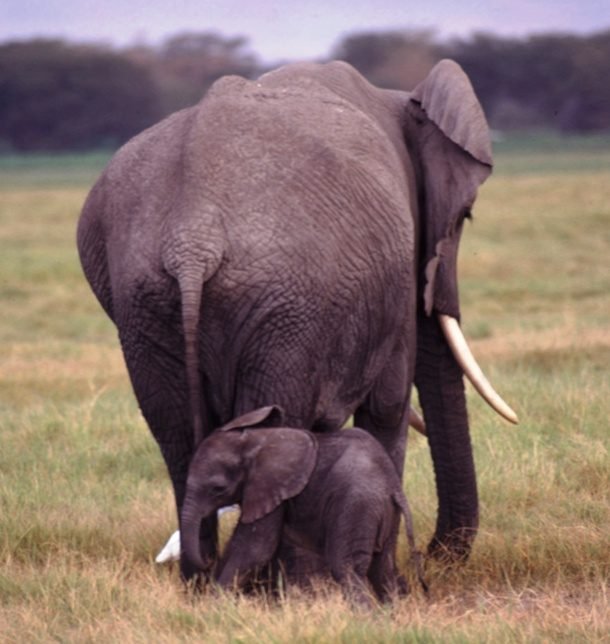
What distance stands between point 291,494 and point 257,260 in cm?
65

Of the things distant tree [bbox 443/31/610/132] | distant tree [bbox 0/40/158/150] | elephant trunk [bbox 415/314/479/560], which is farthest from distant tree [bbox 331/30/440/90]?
elephant trunk [bbox 415/314/479/560]

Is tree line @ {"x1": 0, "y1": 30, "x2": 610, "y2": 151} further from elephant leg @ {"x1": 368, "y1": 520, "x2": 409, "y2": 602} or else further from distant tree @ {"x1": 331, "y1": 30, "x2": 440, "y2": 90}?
elephant leg @ {"x1": 368, "y1": 520, "x2": 409, "y2": 602}

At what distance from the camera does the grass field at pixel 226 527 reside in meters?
4.02

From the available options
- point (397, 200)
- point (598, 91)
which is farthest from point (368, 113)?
point (598, 91)

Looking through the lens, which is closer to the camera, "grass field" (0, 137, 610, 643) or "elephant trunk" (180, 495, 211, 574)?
"grass field" (0, 137, 610, 643)

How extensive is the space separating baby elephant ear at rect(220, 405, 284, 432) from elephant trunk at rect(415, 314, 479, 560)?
4.18ft

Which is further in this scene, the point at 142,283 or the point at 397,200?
the point at 397,200

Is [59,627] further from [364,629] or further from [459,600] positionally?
[459,600]

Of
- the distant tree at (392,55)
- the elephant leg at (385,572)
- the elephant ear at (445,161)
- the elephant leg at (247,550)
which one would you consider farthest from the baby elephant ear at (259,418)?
the distant tree at (392,55)

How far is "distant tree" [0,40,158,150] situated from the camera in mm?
43125

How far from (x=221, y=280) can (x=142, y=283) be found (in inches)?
9.5

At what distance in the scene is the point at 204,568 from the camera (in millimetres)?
4266

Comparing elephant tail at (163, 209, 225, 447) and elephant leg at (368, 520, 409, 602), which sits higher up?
elephant tail at (163, 209, 225, 447)

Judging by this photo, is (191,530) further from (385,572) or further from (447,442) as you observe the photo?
(447,442)
